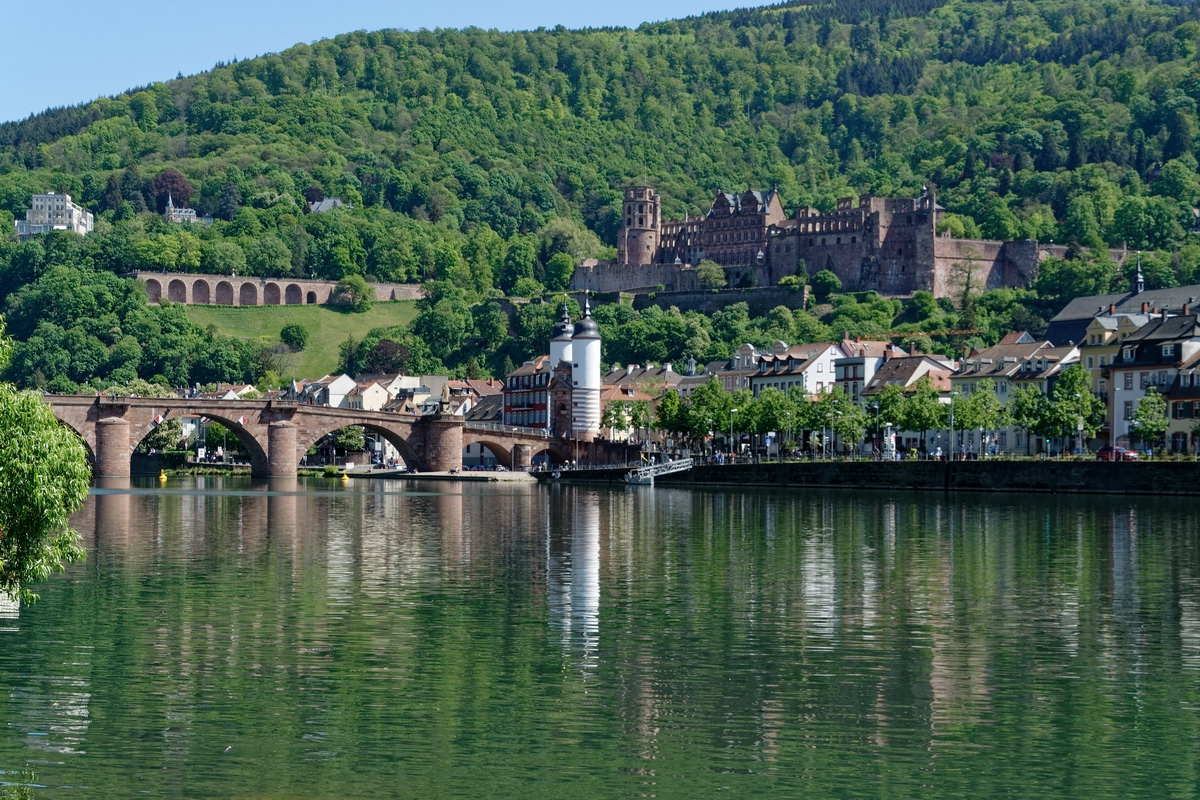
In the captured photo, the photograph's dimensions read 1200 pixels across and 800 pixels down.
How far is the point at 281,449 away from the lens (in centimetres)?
10875

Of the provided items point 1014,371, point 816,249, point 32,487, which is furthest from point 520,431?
point 32,487

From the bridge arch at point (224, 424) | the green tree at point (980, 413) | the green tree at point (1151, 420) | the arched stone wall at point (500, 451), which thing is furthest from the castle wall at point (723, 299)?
the green tree at point (1151, 420)

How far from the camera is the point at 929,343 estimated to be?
144625mm

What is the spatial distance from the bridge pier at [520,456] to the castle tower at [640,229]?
2990 inches

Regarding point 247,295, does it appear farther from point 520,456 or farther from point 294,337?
point 520,456

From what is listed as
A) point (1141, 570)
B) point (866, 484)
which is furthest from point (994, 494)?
point (1141, 570)

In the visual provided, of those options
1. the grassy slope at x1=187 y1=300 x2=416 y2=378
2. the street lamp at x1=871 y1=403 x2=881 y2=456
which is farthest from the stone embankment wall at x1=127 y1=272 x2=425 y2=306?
the street lamp at x1=871 y1=403 x2=881 y2=456

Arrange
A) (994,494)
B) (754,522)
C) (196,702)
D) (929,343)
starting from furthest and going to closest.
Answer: (929,343), (994,494), (754,522), (196,702)

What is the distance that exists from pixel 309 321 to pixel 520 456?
75.7 meters

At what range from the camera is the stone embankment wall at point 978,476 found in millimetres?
72750

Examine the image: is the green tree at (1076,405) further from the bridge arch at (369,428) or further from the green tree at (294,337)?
the green tree at (294,337)

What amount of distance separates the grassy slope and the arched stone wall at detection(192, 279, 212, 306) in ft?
10.8

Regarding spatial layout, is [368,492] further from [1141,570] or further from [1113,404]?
[1141,570]

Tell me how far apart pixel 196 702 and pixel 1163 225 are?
523 feet
